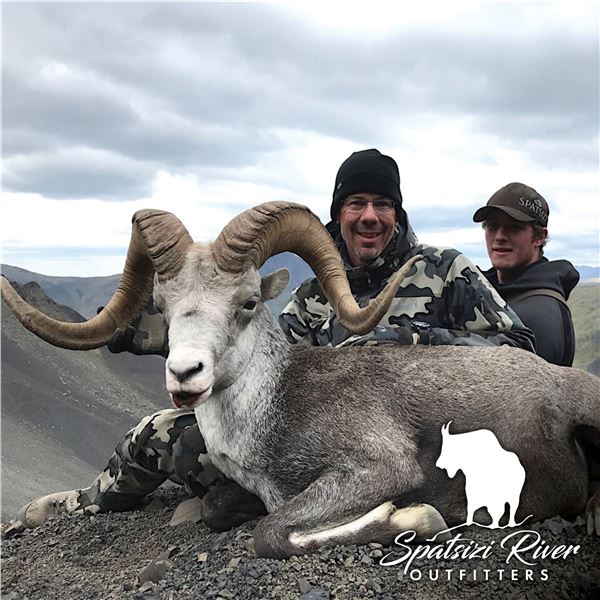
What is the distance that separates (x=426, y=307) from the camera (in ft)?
25.8

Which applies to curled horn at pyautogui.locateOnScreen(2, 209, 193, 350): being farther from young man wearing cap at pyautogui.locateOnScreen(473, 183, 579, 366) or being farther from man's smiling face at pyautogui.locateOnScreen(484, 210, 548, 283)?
man's smiling face at pyautogui.locateOnScreen(484, 210, 548, 283)

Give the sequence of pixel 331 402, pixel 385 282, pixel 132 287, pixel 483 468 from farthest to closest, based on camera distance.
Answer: pixel 385 282
pixel 132 287
pixel 331 402
pixel 483 468

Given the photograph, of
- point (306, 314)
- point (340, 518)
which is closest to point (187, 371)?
point (340, 518)

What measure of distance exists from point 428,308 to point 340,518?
3105mm

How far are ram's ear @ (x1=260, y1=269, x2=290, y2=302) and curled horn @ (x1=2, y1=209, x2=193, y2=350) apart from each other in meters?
0.83

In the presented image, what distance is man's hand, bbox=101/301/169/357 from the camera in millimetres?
7062

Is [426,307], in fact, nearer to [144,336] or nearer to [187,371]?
[144,336]

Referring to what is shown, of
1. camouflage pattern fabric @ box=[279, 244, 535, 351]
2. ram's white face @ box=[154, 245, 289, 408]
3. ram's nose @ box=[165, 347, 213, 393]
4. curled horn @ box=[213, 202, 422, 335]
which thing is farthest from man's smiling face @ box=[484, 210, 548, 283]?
ram's nose @ box=[165, 347, 213, 393]

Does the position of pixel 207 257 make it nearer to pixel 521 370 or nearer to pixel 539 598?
pixel 521 370

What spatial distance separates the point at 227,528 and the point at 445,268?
3768 millimetres

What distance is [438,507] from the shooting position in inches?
231

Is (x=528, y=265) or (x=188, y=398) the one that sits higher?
(x=528, y=265)

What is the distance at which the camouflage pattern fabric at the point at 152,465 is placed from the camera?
7.21m

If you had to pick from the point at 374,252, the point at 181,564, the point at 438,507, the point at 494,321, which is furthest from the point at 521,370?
the point at 181,564
